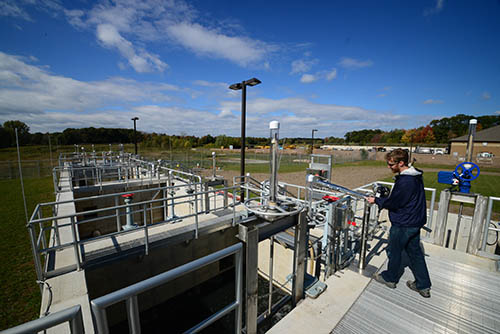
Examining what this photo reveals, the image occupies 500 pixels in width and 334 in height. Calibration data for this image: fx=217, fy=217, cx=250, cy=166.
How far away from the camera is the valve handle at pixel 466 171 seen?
4898 mm

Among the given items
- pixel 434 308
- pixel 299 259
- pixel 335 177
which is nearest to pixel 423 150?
pixel 335 177

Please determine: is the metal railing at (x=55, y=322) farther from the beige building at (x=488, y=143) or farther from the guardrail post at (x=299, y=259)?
the beige building at (x=488, y=143)

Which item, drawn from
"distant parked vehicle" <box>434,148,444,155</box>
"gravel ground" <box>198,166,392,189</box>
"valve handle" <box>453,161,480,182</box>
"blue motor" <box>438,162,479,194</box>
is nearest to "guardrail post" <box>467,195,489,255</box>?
"blue motor" <box>438,162,479,194</box>

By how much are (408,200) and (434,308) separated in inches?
63.8

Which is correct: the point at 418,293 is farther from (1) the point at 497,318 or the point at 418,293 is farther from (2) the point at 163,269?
(2) the point at 163,269

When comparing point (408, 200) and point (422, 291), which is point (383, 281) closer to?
point (422, 291)

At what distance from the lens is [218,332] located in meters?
7.06

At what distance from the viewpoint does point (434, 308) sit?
310 cm

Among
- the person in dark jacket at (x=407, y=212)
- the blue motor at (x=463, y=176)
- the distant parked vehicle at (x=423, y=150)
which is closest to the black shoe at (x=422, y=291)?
the person in dark jacket at (x=407, y=212)

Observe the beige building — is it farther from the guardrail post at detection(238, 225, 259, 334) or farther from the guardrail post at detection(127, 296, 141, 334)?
→ the guardrail post at detection(127, 296, 141, 334)

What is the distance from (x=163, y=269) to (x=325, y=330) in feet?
18.4

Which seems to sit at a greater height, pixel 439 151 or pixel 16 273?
pixel 439 151

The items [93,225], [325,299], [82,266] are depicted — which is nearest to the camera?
[325,299]

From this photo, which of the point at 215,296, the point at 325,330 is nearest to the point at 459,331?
the point at 325,330
